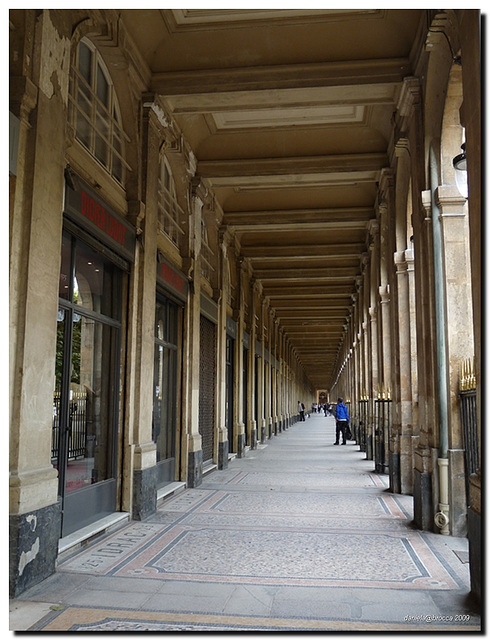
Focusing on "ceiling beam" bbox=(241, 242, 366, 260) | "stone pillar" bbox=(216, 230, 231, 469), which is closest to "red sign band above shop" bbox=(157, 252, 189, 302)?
"stone pillar" bbox=(216, 230, 231, 469)

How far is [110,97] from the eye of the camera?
291 inches

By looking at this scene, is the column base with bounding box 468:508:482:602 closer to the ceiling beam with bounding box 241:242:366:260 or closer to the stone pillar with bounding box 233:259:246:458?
the stone pillar with bounding box 233:259:246:458

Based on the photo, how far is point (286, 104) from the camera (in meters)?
8.34

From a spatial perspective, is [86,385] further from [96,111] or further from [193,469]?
[193,469]

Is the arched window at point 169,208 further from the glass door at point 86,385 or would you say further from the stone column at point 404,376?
the stone column at point 404,376

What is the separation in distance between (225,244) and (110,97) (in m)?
6.59

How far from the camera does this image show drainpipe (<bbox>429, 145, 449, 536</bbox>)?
6254 mm

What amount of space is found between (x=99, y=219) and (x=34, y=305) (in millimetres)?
1798

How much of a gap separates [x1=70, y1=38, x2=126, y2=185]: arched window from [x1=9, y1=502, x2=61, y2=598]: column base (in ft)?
12.2

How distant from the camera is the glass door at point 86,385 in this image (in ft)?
19.2

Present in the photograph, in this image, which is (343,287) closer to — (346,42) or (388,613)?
(346,42)

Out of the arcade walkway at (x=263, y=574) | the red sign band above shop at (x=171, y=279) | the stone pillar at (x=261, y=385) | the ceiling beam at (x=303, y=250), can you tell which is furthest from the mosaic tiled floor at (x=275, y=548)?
the stone pillar at (x=261, y=385)

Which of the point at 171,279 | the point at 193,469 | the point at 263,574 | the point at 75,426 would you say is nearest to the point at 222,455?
the point at 193,469

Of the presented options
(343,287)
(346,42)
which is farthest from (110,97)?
(343,287)
